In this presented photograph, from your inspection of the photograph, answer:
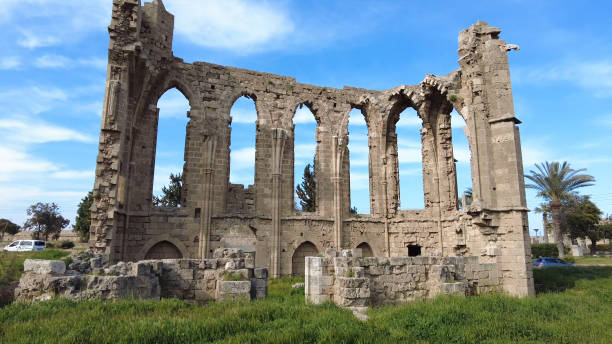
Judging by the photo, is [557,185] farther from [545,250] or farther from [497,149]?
[497,149]

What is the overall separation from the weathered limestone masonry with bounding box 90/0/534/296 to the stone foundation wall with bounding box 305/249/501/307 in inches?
125

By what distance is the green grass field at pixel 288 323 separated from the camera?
512 centimetres

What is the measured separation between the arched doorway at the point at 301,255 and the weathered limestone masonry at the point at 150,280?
680 centimetres

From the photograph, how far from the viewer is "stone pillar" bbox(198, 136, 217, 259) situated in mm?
15039

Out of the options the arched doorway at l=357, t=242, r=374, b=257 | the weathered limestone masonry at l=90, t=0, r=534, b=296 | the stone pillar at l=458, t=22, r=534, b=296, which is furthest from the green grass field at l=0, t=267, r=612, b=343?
the arched doorway at l=357, t=242, r=374, b=257

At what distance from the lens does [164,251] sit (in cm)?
1486

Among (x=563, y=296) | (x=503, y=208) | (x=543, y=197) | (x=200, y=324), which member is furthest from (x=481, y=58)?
(x=543, y=197)

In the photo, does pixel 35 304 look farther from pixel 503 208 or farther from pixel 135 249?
pixel 503 208

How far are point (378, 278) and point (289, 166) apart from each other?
8556mm

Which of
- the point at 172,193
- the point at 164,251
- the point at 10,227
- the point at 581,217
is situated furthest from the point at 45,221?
the point at 581,217

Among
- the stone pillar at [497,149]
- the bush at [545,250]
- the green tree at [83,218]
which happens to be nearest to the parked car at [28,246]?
the green tree at [83,218]

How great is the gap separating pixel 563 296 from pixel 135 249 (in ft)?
45.5

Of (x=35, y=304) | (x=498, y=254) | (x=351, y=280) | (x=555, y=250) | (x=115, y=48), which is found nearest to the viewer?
(x=35, y=304)

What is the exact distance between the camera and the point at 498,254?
39.1 feet
